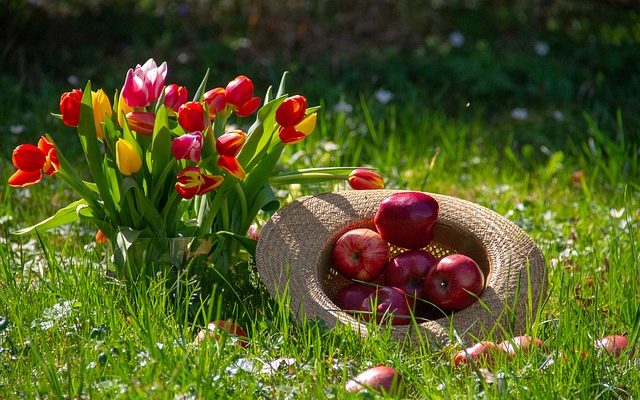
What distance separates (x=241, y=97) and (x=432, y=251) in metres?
→ 0.77

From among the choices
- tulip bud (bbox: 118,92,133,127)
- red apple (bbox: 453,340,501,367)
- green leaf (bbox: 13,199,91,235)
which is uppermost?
tulip bud (bbox: 118,92,133,127)

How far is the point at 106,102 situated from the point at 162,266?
48cm

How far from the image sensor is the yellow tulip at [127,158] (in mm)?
2594

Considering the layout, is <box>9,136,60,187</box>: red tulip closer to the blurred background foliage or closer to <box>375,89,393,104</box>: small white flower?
the blurred background foliage

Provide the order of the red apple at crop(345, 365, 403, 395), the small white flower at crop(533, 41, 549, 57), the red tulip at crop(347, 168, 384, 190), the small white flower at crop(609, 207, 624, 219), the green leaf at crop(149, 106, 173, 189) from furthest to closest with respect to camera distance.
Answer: the small white flower at crop(533, 41, 549, 57)
the small white flower at crop(609, 207, 624, 219)
the red tulip at crop(347, 168, 384, 190)
the green leaf at crop(149, 106, 173, 189)
the red apple at crop(345, 365, 403, 395)

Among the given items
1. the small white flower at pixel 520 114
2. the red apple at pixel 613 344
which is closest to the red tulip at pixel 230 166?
the red apple at pixel 613 344

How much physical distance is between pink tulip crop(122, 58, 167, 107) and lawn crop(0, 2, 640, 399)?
0.45m

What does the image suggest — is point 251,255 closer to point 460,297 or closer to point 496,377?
point 460,297

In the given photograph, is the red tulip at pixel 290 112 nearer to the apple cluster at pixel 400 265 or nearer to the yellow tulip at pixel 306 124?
the yellow tulip at pixel 306 124

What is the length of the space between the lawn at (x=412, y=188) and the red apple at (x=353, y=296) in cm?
19

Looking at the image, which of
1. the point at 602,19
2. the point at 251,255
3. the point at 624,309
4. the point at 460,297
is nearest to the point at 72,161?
the point at 251,255

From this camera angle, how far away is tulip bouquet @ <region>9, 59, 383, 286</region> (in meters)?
2.63

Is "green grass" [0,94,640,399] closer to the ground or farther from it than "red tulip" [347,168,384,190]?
closer to the ground

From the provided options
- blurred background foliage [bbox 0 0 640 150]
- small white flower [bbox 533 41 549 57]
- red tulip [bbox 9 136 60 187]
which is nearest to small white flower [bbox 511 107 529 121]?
blurred background foliage [bbox 0 0 640 150]
